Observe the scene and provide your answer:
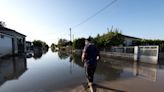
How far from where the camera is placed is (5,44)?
22.3 metres

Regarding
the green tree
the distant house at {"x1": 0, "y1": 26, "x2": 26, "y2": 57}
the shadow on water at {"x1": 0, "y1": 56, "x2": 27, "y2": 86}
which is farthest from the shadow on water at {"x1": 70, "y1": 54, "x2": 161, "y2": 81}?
the green tree

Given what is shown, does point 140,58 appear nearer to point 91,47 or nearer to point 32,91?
point 91,47

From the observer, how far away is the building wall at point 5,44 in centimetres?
2067

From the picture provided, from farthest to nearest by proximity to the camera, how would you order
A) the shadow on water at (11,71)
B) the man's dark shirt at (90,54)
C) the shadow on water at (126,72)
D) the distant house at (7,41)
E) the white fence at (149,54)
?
the distant house at (7,41) < the white fence at (149,54) < the shadow on water at (11,71) < the shadow on water at (126,72) < the man's dark shirt at (90,54)

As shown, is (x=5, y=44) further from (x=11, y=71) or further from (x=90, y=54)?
(x=90, y=54)

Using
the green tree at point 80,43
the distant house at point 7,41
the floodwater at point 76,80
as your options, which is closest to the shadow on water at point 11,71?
the floodwater at point 76,80

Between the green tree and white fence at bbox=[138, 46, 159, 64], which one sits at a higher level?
the green tree

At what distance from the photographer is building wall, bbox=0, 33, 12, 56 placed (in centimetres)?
2067

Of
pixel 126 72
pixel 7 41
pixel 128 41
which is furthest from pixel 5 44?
pixel 128 41

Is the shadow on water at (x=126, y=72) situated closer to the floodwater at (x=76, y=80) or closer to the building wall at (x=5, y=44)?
the floodwater at (x=76, y=80)

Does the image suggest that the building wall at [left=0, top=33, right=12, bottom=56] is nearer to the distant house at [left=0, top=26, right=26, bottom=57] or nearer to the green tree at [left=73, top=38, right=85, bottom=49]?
the distant house at [left=0, top=26, right=26, bottom=57]

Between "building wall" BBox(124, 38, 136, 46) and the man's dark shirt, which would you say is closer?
the man's dark shirt

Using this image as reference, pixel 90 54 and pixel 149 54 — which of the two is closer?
pixel 90 54

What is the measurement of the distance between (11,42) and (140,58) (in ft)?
64.5
